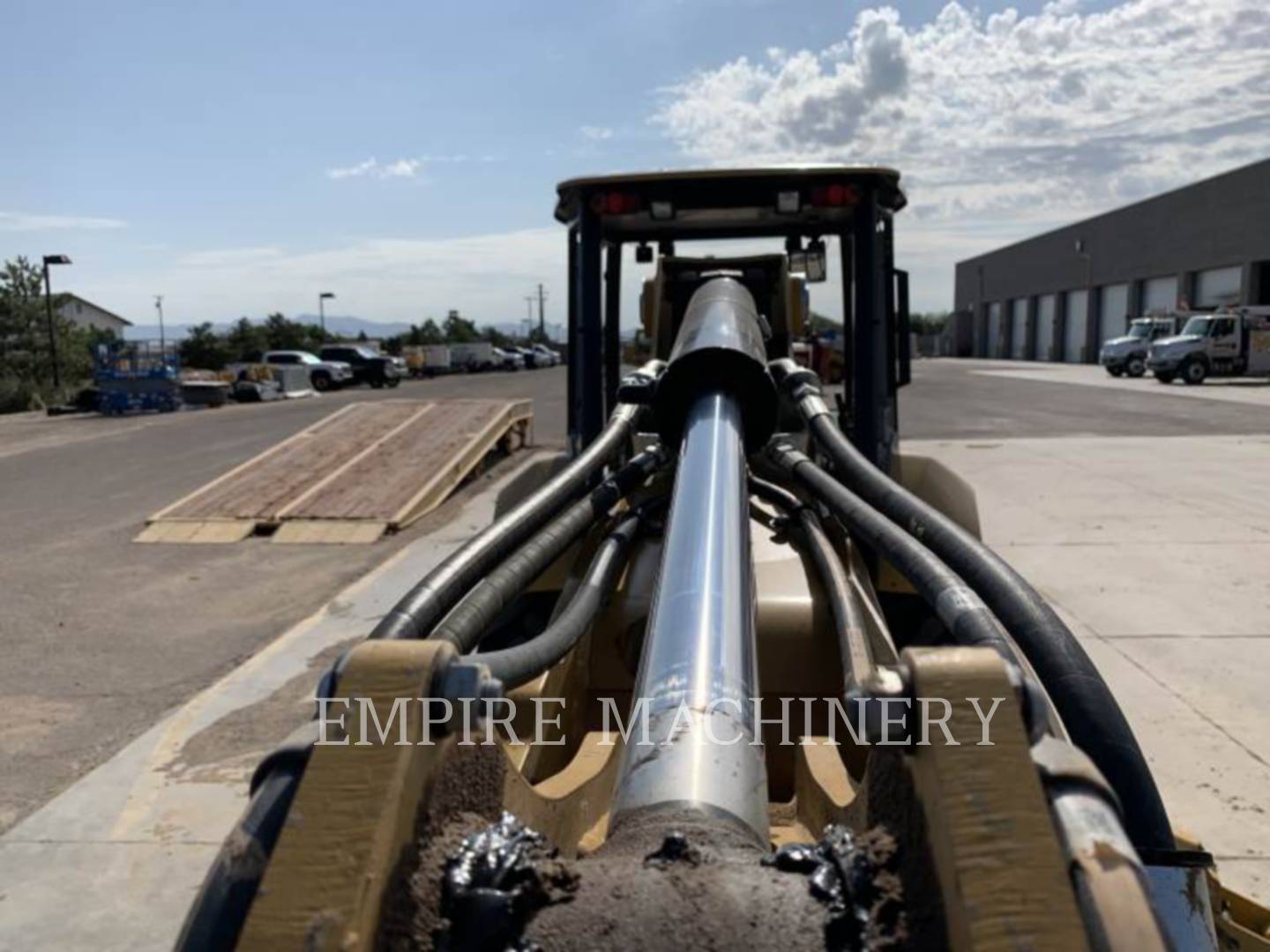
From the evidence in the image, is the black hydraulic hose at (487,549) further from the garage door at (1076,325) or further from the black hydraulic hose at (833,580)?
the garage door at (1076,325)

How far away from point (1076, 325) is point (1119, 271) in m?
6.00

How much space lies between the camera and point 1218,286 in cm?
4741

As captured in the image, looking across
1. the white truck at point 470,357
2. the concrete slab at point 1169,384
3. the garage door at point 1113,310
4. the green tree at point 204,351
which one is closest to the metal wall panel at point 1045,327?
the garage door at point 1113,310

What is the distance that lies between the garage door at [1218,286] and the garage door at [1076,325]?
9626 millimetres

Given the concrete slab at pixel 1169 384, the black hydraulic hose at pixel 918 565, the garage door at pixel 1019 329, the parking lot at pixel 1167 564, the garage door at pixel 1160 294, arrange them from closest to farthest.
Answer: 1. the black hydraulic hose at pixel 918 565
2. the parking lot at pixel 1167 564
3. the concrete slab at pixel 1169 384
4. the garage door at pixel 1160 294
5. the garage door at pixel 1019 329

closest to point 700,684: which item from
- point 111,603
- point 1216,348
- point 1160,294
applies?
point 111,603

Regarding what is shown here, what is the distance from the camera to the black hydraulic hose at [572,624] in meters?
2.22

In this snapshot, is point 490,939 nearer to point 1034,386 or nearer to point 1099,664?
point 1099,664

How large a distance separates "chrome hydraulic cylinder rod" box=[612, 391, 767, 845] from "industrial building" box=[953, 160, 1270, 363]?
47.0 meters

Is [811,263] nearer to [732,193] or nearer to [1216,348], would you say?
[732,193]

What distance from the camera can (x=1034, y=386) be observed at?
35.3 m

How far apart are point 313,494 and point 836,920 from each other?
11.4 meters

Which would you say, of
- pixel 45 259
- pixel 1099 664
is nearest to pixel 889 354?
pixel 1099 664

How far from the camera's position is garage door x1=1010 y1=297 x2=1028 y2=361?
68625mm
